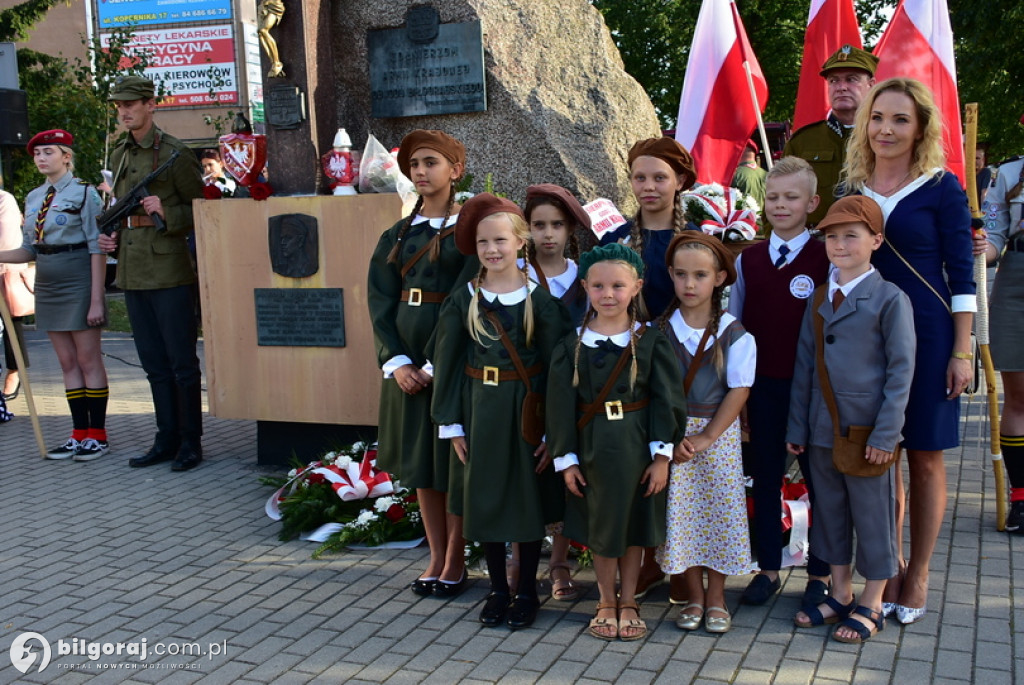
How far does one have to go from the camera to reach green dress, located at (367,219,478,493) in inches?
157

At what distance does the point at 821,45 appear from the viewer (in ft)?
19.0

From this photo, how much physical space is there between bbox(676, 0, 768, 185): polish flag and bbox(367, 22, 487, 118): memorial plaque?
1.23 m

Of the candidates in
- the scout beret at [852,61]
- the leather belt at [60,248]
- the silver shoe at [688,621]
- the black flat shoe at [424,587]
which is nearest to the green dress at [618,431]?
the silver shoe at [688,621]

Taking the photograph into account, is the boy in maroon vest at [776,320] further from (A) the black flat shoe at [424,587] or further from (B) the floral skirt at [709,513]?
(A) the black flat shoe at [424,587]

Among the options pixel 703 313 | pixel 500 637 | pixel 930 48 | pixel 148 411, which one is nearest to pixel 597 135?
pixel 930 48

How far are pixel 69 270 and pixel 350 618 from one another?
3.70 meters

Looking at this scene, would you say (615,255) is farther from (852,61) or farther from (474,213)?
(852,61)

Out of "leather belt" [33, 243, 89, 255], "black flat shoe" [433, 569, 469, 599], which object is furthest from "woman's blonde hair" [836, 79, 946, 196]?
"leather belt" [33, 243, 89, 255]

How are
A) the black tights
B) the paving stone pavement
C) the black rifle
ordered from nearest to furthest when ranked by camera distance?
the paving stone pavement < the black tights < the black rifle

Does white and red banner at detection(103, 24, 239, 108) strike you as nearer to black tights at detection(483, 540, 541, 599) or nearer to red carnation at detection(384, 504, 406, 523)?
red carnation at detection(384, 504, 406, 523)

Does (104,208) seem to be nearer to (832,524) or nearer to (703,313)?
(703,313)

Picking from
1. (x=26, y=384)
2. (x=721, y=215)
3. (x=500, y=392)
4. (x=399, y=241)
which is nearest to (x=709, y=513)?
(x=500, y=392)

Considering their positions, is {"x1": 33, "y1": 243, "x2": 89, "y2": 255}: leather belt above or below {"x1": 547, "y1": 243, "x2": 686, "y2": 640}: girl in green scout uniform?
above

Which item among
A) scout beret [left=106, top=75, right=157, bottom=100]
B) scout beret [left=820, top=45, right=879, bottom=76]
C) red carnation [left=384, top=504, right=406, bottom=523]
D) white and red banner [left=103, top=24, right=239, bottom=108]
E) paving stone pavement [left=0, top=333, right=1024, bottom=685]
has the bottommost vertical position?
paving stone pavement [left=0, top=333, right=1024, bottom=685]
